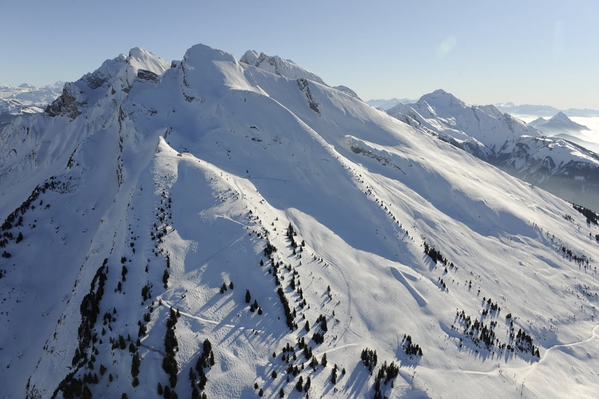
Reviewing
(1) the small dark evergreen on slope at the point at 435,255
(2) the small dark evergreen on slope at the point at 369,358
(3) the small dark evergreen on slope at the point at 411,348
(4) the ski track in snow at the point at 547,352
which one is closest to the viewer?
(2) the small dark evergreen on slope at the point at 369,358

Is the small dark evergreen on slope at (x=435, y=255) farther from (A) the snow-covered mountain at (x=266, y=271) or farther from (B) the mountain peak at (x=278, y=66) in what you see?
(B) the mountain peak at (x=278, y=66)

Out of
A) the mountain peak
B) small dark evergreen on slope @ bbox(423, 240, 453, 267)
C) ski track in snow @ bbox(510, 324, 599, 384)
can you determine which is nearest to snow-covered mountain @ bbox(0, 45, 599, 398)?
ski track in snow @ bbox(510, 324, 599, 384)

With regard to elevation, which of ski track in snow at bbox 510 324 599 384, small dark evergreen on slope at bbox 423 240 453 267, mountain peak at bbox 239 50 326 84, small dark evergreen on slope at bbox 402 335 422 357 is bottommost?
ski track in snow at bbox 510 324 599 384

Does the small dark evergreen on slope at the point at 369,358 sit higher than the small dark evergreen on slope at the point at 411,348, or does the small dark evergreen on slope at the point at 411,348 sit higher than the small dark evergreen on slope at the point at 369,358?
the small dark evergreen on slope at the point at 369,358

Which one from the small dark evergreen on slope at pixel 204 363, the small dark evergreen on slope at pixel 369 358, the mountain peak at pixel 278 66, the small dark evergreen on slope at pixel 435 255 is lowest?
the small dark evergreen on slope at pixel 369 358

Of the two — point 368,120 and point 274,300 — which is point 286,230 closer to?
point 274,300

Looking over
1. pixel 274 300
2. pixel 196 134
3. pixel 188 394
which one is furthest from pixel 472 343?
pixel 196 134

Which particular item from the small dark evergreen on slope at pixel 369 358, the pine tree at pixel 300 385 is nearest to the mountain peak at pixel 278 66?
the small dark evergreen on slope at pixel 369 358

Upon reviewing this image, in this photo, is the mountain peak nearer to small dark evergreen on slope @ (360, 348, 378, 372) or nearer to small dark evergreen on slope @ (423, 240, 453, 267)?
small dark evergreen on slope @ (423, 240, 453, 267)
